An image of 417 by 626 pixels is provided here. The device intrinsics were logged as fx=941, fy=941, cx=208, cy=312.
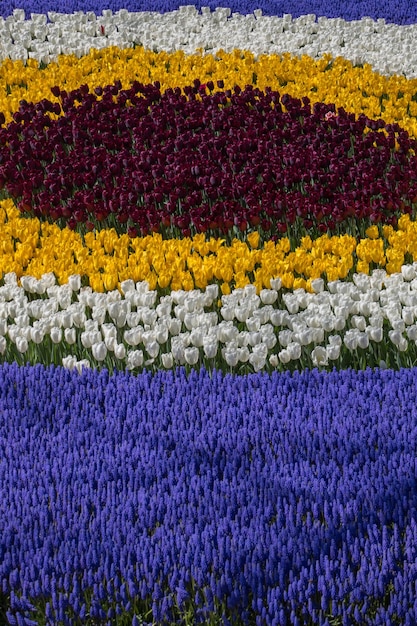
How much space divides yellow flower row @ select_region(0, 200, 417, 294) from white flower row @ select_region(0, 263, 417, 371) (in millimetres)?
133

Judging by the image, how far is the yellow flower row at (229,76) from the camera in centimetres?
916

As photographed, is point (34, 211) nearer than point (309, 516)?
No

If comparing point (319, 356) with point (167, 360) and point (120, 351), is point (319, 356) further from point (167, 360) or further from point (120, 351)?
point (120, 351)

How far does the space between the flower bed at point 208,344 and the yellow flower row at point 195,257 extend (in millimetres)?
19

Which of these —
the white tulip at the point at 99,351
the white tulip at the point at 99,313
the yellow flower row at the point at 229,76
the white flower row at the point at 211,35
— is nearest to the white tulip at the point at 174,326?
the white tulip at the point at 99,313

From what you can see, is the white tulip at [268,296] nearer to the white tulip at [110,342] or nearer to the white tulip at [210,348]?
the white tulip at [210,348]

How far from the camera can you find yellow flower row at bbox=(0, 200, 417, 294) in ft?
18.6

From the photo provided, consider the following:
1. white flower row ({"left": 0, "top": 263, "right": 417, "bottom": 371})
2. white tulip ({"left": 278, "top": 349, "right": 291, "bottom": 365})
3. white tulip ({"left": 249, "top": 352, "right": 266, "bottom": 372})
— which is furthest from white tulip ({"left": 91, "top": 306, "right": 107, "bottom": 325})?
white tulip ({"left": 278, "top": 349, "right": 291, "bottom": 365})

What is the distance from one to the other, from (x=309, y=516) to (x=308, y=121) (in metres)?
5.44

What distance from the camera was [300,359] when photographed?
500 cm

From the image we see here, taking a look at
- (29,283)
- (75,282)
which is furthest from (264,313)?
(29,283)

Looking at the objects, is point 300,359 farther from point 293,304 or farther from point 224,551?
point 224,551

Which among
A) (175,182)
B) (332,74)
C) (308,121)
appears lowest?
(175,182)

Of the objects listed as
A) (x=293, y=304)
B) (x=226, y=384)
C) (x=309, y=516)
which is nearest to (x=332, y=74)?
(x=293, y=304)
